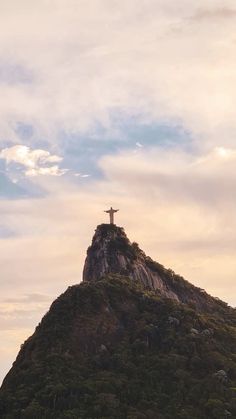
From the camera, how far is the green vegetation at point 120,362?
4055 inches

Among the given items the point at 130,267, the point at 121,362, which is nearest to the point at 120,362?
the point at 121,362

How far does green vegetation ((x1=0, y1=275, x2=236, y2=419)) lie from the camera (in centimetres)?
10300

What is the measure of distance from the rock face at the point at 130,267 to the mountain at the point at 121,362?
11.1 metres

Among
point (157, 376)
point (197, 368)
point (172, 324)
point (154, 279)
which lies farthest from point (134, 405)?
point (154, 279)

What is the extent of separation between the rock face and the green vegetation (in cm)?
2005

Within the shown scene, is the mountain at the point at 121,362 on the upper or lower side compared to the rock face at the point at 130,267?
lower

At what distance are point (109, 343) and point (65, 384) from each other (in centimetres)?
Answer: 1825

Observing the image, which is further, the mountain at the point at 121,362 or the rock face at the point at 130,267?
the rock face at the point at 130,267

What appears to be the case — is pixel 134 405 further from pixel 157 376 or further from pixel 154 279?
pixel 154 279

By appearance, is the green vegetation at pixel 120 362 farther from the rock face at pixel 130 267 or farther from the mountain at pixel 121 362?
the rock face at pixel 130 267

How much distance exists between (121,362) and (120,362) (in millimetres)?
194

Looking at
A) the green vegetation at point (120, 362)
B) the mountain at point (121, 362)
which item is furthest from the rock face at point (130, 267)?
the green vegetation at point (120, 362)

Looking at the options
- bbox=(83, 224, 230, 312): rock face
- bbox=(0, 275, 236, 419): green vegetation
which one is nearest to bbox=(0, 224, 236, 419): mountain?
bbox=(0, 275, 236, 419): green vegetation

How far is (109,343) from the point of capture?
123 meters
